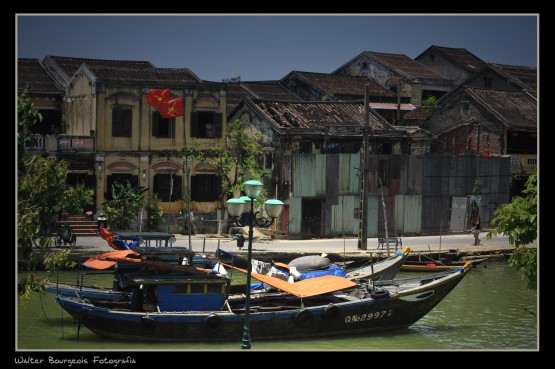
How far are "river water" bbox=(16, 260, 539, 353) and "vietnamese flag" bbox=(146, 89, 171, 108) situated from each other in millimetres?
10295

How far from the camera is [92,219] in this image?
1439 inches

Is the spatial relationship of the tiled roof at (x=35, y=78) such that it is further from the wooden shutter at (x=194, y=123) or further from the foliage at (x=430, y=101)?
the foliage at (x=430, y=101)

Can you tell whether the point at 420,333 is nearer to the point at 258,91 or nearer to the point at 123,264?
the point at 123,264

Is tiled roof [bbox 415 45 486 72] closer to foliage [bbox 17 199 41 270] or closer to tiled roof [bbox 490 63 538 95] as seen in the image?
tiled roof [bbox 490 63 538 95]

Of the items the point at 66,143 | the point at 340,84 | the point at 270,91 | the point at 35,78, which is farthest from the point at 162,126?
the point at 340,84

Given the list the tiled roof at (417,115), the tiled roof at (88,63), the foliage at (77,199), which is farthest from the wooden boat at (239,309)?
the tiled roof at (417,115)

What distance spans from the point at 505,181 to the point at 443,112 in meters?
6.52

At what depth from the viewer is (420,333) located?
23625 millimetres

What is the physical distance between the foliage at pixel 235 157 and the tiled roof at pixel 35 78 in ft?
19.3

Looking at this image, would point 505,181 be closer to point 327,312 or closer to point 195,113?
point 195,113

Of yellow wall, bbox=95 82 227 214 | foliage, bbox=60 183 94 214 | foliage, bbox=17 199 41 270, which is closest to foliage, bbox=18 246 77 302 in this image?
foliage, bbox=17 199 41 270

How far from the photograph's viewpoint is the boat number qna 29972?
22734 mm

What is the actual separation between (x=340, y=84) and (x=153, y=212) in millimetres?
17287

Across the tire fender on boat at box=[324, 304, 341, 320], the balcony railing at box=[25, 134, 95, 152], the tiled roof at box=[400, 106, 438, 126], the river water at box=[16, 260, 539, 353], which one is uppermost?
the tiled roof at box=[400, 106, 438, 126]
